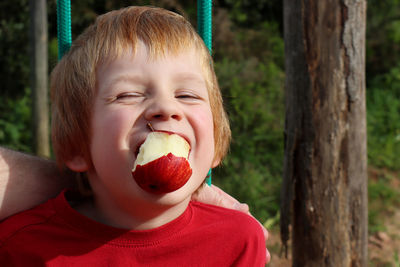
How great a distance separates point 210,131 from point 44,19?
9.25 ft

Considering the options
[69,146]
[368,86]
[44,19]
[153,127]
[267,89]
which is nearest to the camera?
[153,127]

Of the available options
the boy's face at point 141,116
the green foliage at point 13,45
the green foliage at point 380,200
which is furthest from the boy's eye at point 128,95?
the green foliage at point 13,45

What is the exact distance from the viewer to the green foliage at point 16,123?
174 inches

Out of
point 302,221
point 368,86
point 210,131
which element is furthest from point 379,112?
point 210,131

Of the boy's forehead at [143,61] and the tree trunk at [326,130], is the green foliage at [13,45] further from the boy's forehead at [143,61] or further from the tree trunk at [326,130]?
the boy's forehead at [143,61]

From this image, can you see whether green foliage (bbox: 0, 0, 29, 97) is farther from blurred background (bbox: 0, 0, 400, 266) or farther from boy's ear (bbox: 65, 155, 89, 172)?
boy's ear (bbox: 65, 155, 89, 172)

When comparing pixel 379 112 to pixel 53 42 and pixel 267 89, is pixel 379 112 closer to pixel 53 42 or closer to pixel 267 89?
pixel 267 89

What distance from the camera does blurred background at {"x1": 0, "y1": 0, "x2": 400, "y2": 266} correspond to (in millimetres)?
3961

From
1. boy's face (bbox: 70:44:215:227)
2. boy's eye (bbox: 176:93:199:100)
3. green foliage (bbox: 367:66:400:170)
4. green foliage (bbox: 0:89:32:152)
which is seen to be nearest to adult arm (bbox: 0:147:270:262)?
boy's face (bbox: 70:44:215:227)

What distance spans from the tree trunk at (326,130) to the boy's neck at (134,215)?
1139 mm

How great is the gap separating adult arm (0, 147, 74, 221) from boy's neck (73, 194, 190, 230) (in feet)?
0.56

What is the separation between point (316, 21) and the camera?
2.19 metres

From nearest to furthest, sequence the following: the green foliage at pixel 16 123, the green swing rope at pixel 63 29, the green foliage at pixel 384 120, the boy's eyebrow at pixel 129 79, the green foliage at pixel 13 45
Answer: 1. the boy's eyebrow at pixel 129 79
2. the green swing rope at pixel 63 29
3. the green foliage at pixel 16 123
4. the green foliage at pixel 384 120
5. the green foliage at pixel 13 45

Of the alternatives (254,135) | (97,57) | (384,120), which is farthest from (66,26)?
(384,120)
